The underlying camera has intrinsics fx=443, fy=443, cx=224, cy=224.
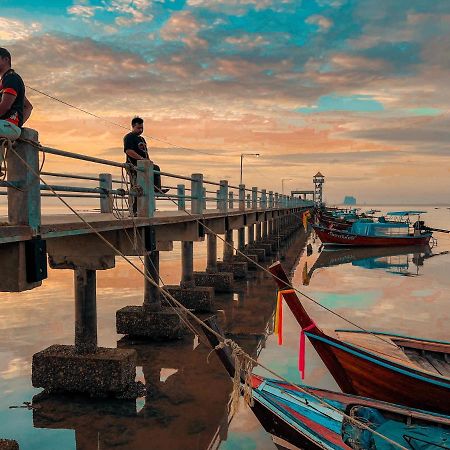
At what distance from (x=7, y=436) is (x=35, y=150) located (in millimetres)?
4832

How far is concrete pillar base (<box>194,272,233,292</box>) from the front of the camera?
1781cm

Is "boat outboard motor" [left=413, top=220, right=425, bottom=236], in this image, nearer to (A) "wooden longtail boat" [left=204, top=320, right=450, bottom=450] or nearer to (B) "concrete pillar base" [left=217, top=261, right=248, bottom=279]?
(B) "concrete pillar base" [left=217, top=261, right=248, bottom=279]

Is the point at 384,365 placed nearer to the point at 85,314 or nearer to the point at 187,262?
the point at 85,314

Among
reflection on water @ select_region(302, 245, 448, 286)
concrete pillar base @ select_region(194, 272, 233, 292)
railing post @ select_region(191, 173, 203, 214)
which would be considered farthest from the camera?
reflection on water @ select_region(302, 245, 448, 286)

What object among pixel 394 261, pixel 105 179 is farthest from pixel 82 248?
pixel 394 261

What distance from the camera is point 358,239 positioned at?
128 feet

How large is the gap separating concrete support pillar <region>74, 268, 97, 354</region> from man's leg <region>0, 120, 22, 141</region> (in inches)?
160

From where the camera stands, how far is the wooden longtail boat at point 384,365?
7.01m

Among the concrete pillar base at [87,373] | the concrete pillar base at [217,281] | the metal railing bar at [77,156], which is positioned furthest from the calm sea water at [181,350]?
the metal railing bar at [77,156]

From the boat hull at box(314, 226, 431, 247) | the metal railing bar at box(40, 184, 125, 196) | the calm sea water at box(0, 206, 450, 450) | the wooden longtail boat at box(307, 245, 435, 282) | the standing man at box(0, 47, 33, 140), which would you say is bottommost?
the wooden longtail boat at box(307, 245, 435, 282)

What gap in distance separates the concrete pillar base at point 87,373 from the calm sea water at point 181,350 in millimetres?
246

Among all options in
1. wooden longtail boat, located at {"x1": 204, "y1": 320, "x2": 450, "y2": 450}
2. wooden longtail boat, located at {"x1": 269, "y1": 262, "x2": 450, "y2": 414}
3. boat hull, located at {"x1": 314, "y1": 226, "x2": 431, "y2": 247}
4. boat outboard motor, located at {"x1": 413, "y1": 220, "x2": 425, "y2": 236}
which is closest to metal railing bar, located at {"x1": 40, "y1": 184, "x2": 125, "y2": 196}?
wooden longtail boat, located at {"x1": 204, "y1": 320, "x2": 450, "y2": 450}

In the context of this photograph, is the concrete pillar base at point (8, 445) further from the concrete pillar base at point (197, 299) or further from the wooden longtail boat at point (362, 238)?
the wooden longtail boat at point (362, 238)

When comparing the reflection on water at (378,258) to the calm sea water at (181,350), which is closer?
the calm sea water at (181,350)
